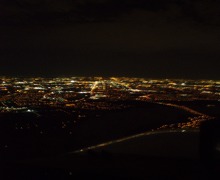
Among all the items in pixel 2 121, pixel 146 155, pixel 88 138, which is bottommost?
pixel 2 121

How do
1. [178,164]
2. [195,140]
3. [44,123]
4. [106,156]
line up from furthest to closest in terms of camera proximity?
[44,123] < [195,140] < [106,156] < [178,164]

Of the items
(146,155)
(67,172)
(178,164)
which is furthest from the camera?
(146,155)

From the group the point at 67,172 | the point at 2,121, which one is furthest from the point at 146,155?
the point at 2,121

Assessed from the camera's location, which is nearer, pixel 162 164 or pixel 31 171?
pixel 31 171

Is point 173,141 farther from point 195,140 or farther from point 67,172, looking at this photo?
point 67,172

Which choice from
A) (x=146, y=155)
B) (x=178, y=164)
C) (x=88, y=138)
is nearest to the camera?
(x=178, y=164)

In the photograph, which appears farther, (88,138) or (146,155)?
(88,138)

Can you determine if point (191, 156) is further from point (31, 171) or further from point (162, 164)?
point (31, 171)

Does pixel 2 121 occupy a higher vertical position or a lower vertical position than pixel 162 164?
lower

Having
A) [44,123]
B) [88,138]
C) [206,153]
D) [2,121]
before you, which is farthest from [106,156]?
[2,121]

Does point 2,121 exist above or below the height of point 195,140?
below
